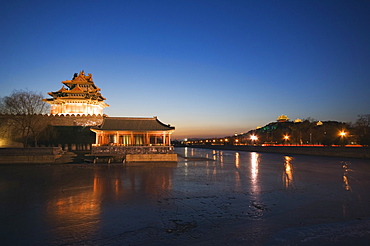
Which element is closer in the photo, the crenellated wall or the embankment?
the embankment

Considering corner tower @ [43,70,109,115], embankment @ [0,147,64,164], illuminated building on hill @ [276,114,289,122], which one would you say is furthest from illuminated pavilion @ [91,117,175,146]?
illuminated building on hill @ [276,114,289,122]

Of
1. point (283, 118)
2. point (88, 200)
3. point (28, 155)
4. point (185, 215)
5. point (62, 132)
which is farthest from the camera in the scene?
point (283, 118)

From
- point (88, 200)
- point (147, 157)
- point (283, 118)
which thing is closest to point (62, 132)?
point (147, 157)

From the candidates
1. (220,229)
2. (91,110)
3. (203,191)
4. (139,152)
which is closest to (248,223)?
(220,229)

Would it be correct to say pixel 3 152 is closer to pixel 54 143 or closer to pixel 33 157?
pixel 33 157

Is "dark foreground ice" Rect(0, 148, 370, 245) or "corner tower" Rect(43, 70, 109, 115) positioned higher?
"corner tower" Rect(43, 70, 109, 115)

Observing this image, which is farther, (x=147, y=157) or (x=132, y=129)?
(x=132, y=129)

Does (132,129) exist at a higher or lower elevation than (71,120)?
lower

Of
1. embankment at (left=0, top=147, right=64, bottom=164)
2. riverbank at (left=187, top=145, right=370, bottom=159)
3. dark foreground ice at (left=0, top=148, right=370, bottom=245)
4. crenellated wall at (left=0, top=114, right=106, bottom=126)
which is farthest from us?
crenellated wall at (left=0, top=114, right=106, bottom=126)

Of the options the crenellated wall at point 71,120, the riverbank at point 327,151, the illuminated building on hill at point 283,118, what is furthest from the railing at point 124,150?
the illuminated building on hill at point 283,118

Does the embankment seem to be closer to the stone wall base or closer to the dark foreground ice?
the stone wall base

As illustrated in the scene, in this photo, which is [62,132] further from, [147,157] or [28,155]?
[147,157]

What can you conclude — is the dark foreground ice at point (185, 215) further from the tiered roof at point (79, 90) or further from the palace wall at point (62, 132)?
the tiered roof at point (79, 90)

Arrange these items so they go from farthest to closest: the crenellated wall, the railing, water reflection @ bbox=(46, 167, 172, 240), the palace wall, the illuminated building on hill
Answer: the illuminated building on hill < the crenellated wall < the palace wall < the railing < water reflection @ bbox=(46, 167, 172, 240)
